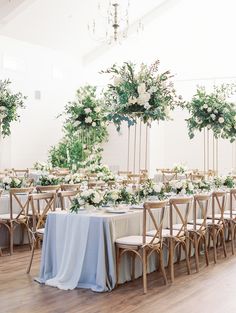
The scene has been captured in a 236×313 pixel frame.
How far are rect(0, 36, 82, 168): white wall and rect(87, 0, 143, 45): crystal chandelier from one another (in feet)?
4.70

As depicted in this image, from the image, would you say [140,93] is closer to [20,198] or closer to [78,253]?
[78,253]

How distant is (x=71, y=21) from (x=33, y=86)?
2.25m

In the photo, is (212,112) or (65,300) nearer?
(65,300)

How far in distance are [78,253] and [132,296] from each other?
803 millimetres

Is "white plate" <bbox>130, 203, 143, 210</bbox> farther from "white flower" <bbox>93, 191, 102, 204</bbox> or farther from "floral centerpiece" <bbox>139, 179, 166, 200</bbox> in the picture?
"white flower" <bbox>93, 191, 102, 204</bbox>

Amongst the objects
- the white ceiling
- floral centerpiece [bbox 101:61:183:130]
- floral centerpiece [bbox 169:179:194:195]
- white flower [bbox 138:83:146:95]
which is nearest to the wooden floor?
floral centerpiece [bbox 169:179:194:195]

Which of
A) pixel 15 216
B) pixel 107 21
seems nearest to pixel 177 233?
pixel 15 216

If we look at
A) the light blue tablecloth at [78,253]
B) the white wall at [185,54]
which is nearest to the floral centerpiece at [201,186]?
the light blue tablecloth at [78,253]

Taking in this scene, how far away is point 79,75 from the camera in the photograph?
1831cm

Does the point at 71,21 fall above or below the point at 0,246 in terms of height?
above

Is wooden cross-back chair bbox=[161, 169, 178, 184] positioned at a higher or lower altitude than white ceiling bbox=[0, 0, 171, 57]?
lower

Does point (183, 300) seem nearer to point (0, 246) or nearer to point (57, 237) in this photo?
point (57, 237)

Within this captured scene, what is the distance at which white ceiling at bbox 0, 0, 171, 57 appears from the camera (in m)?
14.4

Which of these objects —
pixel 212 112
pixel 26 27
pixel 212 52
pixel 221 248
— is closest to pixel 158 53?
pixel 212 52
